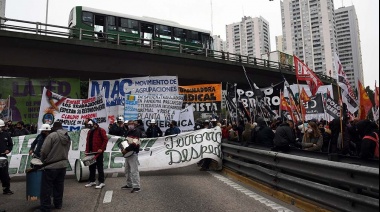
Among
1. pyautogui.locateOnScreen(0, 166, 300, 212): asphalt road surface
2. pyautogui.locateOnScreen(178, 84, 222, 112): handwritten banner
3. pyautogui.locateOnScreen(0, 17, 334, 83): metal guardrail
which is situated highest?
pyautogui.locateOnScreen(0, 17, 334, 83): metal guardrail

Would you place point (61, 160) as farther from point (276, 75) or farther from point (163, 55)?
point (276, 75)

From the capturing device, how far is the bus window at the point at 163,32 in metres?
26.7

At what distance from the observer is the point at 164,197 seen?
23.6 ft

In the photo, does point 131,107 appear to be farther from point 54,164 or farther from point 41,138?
point 54,164

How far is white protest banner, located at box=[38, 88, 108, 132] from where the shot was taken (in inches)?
456

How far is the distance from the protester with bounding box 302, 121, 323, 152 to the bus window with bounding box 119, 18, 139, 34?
18.9 m

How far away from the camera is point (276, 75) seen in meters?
35.4

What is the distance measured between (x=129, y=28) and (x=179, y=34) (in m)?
4.46

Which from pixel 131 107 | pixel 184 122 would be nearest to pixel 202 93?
pixel 184 122

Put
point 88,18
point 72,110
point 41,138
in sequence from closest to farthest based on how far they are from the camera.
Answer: point 41,138, point 72,110, point 88,18

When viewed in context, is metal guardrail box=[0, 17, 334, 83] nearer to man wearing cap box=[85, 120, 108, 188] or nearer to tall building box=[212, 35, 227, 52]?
man wearing cap box=[85, 120, 108, 188]

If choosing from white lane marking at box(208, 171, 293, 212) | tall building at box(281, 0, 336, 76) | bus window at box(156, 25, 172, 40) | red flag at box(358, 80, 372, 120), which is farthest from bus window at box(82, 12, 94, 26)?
tall building at box(281, 0, 336, 76)

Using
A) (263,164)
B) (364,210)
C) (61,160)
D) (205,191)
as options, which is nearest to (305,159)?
(364,210)

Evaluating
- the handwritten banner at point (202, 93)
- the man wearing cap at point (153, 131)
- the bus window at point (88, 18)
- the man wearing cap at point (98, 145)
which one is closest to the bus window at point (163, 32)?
the bus window at point (88, 18)
